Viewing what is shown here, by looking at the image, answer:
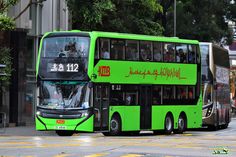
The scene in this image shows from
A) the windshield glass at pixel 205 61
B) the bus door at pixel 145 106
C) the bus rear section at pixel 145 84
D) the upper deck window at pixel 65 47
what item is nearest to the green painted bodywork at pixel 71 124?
the bus rear section at pixel 145 84

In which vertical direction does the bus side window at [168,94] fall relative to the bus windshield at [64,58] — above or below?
below

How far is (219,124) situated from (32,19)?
40.0 ft

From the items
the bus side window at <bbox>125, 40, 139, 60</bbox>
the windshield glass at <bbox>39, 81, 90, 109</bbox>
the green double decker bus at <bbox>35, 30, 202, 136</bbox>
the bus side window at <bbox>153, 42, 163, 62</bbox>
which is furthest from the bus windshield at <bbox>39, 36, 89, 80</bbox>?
the bus side window at <bbox>153, 42, 163, 62</bbox>

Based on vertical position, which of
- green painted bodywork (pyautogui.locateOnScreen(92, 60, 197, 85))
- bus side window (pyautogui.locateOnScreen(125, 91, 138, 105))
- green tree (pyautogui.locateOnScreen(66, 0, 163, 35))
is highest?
green tree (pyautogui.locateOnScreen(66, 0, 163, 35))

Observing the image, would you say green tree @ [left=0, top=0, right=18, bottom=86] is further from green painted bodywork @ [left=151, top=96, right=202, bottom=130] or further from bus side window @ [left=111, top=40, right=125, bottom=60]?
green painted bodywork @ [left=151, top=96, right=202, bottom=130]

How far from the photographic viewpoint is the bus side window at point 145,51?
26275 millimetres

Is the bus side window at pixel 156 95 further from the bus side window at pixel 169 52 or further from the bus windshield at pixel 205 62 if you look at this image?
the bus windshield at pixel 205 62

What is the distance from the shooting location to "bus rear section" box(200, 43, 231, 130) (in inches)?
1272

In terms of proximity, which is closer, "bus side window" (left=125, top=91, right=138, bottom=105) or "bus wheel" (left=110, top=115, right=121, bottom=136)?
"bus wheel" (left=110, top=115, right=121, bottom=136)

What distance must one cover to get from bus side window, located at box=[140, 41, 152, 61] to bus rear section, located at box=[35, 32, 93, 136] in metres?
3.13

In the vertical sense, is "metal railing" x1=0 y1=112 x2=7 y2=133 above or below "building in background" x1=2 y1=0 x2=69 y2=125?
below

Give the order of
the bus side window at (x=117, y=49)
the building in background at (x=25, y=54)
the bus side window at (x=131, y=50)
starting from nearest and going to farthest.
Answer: the bus side window at (x=117, y=49)
the bus side window at (x=131, y=50)
the building in background at (x=25, y=54)

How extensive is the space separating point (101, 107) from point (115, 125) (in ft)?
4.21

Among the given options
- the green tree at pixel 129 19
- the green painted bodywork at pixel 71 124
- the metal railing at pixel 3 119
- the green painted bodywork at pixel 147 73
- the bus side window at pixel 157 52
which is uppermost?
the green tree at pixel 129 19
